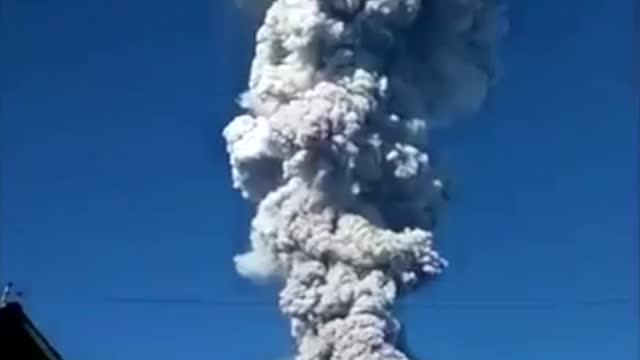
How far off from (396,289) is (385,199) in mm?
3290

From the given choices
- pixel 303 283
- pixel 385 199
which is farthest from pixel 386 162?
pixel 303 283

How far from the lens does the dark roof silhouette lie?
24.9 meters

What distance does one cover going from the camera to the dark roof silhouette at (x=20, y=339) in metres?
24.9

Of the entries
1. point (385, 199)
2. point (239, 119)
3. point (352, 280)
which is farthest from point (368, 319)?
point (239, 119)

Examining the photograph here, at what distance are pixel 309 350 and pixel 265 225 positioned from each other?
4552mm

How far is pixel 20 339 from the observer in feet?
82.2

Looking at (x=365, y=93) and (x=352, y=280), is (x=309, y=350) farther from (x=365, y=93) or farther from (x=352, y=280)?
(x=365, y=93)

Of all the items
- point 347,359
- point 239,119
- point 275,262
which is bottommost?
point 347,359

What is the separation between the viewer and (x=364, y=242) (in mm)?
51969

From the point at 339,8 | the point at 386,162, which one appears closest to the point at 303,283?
the point at 386,162

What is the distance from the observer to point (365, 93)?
51594 millimetres

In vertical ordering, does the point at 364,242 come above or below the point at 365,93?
below

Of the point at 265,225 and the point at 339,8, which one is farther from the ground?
the point at 339,8

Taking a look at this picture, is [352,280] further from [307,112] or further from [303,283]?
[307,112]
